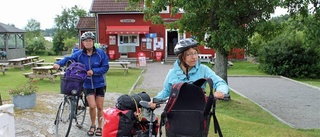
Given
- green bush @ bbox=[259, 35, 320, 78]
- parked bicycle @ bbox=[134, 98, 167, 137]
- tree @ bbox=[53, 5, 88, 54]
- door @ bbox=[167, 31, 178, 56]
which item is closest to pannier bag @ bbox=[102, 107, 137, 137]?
parked bicycle @ bbox=[134, 98, 167, 137]

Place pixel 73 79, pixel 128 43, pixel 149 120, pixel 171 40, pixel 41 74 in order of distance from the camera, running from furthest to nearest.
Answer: pixel 171 40 → pixel 128 43 → pixel 41 74 → pixel 73 79 → pixel 149 120

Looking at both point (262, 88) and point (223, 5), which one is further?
point (262, 88)

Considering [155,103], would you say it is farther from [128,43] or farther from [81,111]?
[128,43]

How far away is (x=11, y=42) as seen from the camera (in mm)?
28750

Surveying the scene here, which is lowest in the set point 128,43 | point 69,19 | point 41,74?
point 41,74

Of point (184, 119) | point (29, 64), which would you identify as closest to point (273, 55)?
point (29, 64)

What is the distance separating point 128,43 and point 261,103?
1805cm

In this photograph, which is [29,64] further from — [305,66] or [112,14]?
[305,66]

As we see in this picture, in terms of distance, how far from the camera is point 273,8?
9.68 meters

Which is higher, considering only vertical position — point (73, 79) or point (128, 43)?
point (128, 43)

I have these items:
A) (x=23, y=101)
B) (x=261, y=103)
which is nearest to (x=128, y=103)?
(x=23, y=101)

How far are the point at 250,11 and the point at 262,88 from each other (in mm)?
5864

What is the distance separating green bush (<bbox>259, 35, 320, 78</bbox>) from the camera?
2108 centimetres

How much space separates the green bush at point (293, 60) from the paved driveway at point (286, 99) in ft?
11.1
